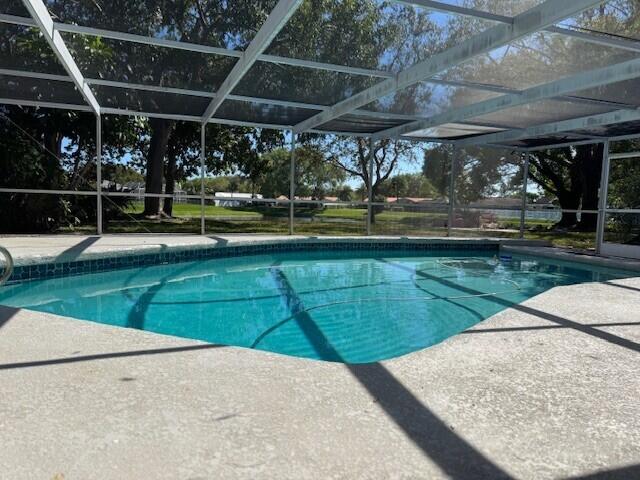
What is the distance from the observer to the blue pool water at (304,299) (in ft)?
13.0

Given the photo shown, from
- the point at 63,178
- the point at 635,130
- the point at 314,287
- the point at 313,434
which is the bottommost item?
the point at 314,287

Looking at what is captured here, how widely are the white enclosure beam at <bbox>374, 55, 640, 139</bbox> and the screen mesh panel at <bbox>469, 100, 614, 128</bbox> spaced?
1.34 ft

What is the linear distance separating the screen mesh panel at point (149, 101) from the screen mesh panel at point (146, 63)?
0.68 meters

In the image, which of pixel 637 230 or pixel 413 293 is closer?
pixel 413 293

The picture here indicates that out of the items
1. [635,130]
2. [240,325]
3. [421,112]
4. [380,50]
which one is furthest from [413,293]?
[635,130]

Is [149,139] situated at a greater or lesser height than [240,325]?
greater

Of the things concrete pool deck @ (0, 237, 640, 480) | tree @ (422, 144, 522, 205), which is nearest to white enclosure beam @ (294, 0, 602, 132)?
concrete pool deck @ (0, 237, 640, 480)

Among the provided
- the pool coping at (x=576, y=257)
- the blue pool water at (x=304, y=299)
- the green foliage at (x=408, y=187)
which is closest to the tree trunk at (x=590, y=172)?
the green foliage at (x=408, y=187)

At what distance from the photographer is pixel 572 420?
1.84 m

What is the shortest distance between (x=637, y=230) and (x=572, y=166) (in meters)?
10.8

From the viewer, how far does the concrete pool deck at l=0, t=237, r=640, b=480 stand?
147 cm

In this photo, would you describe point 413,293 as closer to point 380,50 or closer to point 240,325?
point 240,325

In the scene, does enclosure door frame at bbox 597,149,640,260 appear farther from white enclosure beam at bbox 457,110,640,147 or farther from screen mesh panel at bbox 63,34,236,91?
screen mesh panel at bbox 63,34,236,91

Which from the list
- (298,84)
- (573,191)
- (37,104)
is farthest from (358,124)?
(573,191)
